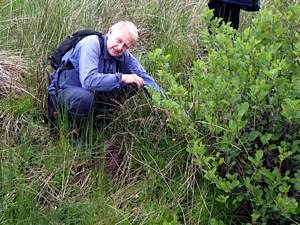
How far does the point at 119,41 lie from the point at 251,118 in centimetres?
117

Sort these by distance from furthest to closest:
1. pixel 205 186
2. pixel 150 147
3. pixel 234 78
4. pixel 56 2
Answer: pixel 56 2 → pixel 150 147 → pixel 205 186 → pixel 234 78

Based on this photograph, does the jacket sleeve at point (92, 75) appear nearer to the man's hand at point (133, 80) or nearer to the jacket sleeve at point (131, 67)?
the man's hand at point (133, 80)

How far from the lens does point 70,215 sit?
149 inches

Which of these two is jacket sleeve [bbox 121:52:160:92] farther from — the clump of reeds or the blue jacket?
the clump of reeds

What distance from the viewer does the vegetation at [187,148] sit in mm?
3521

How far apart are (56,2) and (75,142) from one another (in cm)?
170

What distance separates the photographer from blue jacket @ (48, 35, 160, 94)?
14.3 feet

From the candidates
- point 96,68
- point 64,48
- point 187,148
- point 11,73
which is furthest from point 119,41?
point 187,148

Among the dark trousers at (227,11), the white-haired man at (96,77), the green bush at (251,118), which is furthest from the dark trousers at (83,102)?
the dark trousers at (227,11)

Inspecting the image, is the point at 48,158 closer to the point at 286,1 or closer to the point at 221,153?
the point at 221,153

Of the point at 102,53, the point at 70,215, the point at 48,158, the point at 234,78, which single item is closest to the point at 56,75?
the point at 102,53

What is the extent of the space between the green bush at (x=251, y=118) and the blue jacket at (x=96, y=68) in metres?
0.61

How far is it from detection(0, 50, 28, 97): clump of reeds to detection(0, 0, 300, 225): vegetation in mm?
32

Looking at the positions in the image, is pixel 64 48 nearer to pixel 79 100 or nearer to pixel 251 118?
pixel 79 100
